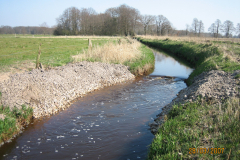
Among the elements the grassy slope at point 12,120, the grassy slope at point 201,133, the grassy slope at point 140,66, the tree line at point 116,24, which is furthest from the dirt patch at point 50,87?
the tree line at point 116,24

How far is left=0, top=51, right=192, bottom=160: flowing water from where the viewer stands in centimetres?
535

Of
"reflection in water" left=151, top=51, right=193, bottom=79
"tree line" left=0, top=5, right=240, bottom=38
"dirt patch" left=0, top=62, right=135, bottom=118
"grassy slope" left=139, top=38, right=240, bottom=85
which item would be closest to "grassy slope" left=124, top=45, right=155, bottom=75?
"reflection in water" left=151, top=51, right=193, bottom=79

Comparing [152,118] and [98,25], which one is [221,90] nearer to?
[152,118]

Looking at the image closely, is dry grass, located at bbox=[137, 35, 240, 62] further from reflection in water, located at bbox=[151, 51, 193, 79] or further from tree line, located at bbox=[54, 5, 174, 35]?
tree line, located at bbox=[54, 5, 174, 35]

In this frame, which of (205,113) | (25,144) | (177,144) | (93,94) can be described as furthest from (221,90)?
(25,144)

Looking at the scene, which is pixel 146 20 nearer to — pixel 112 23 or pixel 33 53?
pixel 112 23

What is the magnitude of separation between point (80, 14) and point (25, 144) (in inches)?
3145

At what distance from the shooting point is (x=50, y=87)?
8852 millimetres

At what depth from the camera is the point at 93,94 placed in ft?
35.2

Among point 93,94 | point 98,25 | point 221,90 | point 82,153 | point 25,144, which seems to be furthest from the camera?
point 98,25

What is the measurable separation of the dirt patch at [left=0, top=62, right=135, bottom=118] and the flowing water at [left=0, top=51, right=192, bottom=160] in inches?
21.7

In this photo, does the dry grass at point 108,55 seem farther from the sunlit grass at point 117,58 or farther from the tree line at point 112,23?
the tree line at point 112,23

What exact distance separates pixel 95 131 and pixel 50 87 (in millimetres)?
3601

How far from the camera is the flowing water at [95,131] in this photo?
5.35 meters
